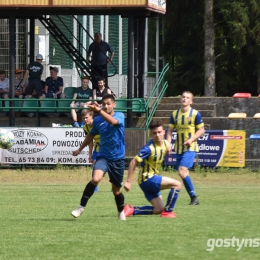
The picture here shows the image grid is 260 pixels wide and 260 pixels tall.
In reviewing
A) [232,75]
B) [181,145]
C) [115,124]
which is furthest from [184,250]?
[232,75]

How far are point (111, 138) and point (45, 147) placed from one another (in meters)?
12.8

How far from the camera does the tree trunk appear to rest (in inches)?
1276

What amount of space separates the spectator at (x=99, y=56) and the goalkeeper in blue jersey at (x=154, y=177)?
15.2m

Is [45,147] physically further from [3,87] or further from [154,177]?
[154,177]

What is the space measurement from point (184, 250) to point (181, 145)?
19.2 feet

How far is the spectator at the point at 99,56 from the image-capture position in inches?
1058

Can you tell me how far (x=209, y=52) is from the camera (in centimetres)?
3250

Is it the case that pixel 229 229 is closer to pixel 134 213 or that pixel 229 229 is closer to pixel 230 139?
pixel 134 213

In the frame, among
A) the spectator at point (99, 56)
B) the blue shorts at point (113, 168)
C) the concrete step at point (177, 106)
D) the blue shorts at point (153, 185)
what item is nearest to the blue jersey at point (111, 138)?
the blue shorts at point (113, 168)

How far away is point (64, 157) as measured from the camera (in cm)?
2420

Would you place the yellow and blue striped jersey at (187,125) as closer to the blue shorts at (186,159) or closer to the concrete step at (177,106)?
the blue shorts at (186,159)

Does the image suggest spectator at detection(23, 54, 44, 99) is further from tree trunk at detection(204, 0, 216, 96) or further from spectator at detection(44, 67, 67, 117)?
tree trunk at detection(204, 0, 216, 96)

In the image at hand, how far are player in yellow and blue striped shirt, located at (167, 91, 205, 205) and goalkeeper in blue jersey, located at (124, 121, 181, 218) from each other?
2.37 meters

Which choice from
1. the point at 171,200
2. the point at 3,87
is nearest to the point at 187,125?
the point at 171,200
